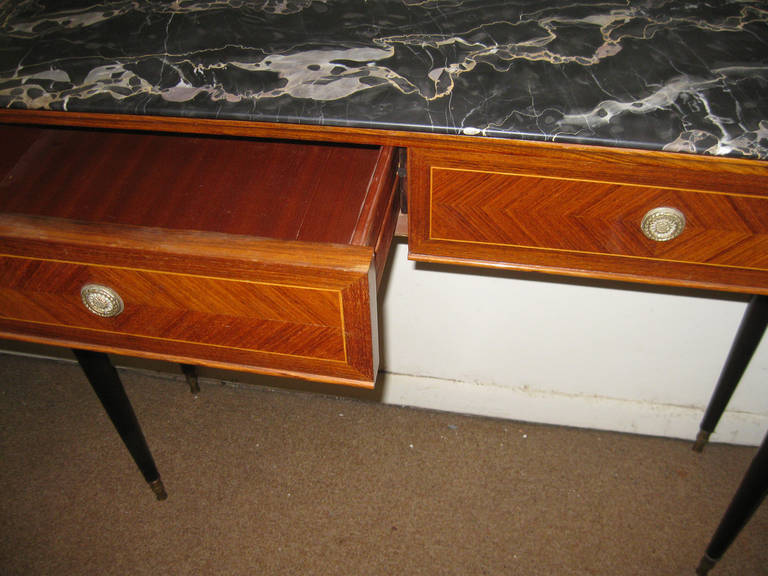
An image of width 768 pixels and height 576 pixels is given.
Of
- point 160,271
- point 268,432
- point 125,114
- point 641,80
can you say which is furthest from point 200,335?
point 268,432

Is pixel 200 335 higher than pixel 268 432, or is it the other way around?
pixel 200 335

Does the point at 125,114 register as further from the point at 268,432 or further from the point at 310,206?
the point at 268,432

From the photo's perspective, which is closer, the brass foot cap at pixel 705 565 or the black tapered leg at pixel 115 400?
the black tapered leg at pixel 115 400

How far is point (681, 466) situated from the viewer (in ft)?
3.41

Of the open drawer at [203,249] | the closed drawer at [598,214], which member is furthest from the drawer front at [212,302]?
the closed drawer at [598,214]

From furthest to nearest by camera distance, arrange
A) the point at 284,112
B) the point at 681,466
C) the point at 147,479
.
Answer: the point at 681,466, the point at 147,479, the point at 284,112

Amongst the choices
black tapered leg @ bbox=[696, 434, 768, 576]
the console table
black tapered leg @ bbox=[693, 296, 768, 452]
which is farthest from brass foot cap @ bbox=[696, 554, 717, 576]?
the console table

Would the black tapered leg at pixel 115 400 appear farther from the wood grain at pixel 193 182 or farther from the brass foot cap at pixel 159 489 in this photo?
the wood grain at pixel 193 182

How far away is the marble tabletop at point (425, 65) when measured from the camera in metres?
0.50

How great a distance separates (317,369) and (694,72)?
431 millimetres

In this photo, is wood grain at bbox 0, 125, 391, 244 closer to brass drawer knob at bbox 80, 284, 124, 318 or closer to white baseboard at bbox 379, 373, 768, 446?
brass drawer knob at bbox 80, 284, 124, 318

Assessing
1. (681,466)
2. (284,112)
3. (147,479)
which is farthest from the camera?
(681,466)

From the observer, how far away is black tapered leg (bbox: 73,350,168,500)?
0.74 metres

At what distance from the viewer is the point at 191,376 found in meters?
1.16
